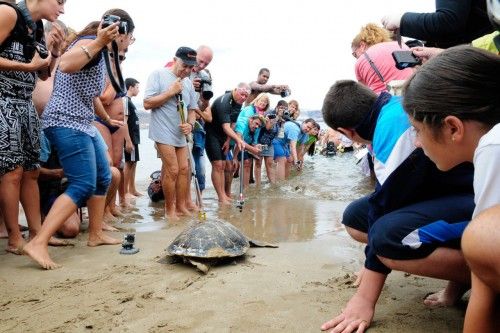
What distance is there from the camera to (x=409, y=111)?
172 centimetres

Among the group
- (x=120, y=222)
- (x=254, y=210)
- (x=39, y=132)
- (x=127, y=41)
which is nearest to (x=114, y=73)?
(x=127, y=41)

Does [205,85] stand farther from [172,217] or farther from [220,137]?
[172,217]

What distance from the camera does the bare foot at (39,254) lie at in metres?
3.23

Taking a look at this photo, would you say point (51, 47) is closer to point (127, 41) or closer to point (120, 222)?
point (127, 41)

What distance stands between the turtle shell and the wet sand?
0.10 m

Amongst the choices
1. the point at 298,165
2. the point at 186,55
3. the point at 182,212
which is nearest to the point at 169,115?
the point at 186,55

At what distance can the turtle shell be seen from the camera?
10.8ft

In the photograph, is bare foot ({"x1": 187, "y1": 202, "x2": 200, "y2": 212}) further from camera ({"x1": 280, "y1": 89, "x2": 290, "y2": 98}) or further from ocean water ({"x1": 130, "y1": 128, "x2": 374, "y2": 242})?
camera ({"x1": 280, "y1": 89, "x2": 290, "y2": 98})

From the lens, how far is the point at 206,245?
3334mm

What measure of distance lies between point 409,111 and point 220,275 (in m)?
1.86

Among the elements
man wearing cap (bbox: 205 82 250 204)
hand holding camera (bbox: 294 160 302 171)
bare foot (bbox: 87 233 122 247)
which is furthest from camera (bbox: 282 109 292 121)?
bare foot (bbox: 87 233 122 247)

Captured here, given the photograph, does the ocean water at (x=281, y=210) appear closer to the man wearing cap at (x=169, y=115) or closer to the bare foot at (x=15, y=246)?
the man wearing cap at (x=169, y=115)

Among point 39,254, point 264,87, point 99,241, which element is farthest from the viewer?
point 264,87

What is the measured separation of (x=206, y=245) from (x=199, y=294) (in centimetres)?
71
